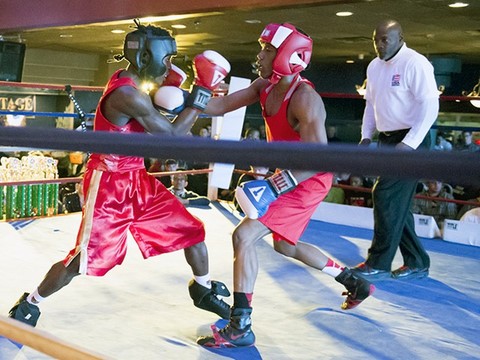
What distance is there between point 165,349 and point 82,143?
1.35 meters

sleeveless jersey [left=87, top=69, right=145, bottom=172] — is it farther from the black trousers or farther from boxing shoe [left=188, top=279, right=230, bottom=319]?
the black trousers

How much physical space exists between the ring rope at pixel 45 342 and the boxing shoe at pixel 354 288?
1550 mm

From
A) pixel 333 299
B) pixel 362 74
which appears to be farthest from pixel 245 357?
pixel 362 74

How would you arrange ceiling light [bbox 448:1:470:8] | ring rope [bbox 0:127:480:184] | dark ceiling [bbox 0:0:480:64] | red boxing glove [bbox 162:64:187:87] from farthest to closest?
dark ceiling [bbox 0:0:480:64]
ceiling light [bbox 448:1:470:8]
red boxing glove [bbox 162:64:187:87]
ring rope [bbox 0:127:480:184]

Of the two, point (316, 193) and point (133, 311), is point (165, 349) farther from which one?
point (316, 193)

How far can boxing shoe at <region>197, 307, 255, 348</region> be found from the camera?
76.4 inches

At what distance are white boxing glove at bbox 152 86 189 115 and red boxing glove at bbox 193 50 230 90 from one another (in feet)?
0.23

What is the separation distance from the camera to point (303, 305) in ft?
7.82

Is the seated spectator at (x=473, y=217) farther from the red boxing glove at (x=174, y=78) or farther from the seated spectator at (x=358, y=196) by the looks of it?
the red boxing glove at (x=174, y=78)

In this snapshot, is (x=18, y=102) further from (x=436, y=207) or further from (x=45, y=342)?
(x=45, y=342)

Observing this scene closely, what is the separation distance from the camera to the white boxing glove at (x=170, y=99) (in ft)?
6.49

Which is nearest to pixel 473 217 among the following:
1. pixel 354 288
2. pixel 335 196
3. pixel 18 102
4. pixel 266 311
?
pixel 335 196

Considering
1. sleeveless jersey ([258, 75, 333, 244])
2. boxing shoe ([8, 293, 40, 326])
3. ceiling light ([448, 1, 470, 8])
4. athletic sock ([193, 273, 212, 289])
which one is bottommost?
boxing shoe ([8, 293, 40, 326])

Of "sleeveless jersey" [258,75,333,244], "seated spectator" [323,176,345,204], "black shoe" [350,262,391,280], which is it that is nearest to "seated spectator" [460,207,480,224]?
→ "black shoe" [350,262,391,280]
